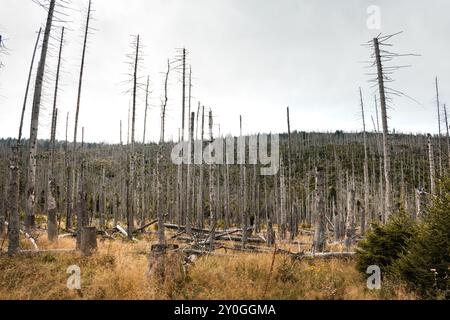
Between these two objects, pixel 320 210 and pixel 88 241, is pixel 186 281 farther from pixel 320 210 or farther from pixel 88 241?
pixel 320 210

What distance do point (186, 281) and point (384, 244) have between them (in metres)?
4.96

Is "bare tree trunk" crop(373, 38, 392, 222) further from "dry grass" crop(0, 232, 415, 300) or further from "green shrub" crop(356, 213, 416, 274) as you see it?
"dry grass" crop(0, 232, 415, 300)

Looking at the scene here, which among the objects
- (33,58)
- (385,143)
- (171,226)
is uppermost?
(33,58)

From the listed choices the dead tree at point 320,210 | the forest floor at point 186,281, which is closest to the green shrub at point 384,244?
the forest floor at point 186,281

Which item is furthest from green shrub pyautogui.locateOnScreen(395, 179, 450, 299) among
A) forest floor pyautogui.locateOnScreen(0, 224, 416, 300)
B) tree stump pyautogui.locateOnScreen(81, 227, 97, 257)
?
tree stump pyautogui.locateOnScreen(81, 227, 97, 257)

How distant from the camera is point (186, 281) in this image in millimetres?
6770

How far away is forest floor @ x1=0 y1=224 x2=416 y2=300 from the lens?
20.1ft

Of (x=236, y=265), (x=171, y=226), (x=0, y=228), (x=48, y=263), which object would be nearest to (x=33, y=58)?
(x=0, y=228)

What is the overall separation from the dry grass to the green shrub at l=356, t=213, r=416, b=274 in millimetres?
505

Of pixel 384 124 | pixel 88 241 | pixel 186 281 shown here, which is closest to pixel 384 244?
pixel 186 281
